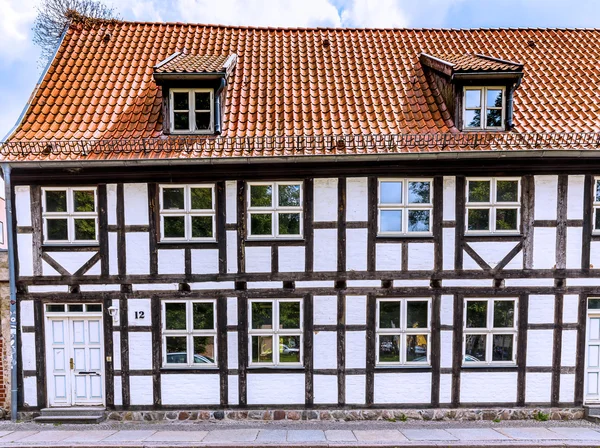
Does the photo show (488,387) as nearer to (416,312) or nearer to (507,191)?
(416,312)

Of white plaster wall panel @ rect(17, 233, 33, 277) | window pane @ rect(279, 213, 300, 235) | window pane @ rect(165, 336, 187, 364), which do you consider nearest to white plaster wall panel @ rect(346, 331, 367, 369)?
window pane @ rect(279, 213, 300, 235)

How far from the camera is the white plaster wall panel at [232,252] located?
23.4 ft

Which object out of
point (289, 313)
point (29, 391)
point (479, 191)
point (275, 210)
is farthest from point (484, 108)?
point (29, 391)

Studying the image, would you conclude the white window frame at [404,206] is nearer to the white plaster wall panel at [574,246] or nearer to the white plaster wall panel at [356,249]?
the white plaster wall panel at [356,249]

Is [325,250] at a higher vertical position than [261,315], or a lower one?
higher

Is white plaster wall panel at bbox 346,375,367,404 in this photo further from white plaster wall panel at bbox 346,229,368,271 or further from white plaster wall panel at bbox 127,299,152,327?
white plaster wall panel at bbox 127,299,152,327

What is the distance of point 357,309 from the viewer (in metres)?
7.21

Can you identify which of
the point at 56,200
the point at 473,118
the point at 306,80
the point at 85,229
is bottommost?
the point at 85,229

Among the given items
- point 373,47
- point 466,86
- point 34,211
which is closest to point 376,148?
point 466,86

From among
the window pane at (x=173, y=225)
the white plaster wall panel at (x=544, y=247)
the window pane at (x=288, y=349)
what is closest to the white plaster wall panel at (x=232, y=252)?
the window pane at (x=173, y=225)

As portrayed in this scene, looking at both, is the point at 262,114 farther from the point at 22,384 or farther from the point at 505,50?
the point at 22,384

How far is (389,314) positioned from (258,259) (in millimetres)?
2879

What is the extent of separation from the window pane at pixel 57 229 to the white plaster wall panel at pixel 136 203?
129 centimetres

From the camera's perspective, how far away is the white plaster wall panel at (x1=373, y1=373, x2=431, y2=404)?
7215 mm
